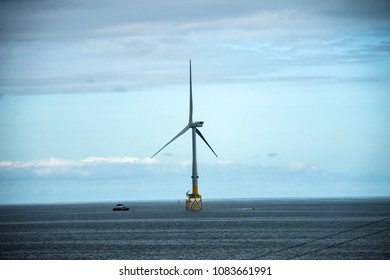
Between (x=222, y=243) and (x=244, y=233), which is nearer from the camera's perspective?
(x=222, y=243)

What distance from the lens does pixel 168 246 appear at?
113375 mm

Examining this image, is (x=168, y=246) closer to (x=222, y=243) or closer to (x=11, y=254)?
(x=222, y=243)

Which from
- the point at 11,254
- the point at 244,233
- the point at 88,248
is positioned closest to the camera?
the point at 11,254

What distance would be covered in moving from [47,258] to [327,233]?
60.9 meters
